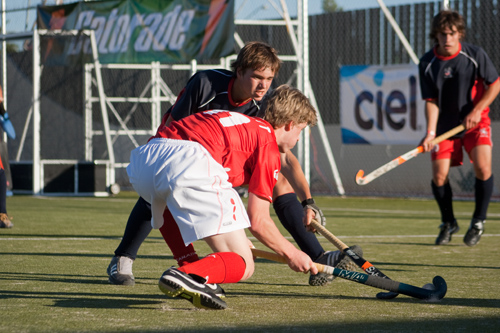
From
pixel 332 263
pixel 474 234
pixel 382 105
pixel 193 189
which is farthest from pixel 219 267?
pixel 382 105

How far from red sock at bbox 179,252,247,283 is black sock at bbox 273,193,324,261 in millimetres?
1077

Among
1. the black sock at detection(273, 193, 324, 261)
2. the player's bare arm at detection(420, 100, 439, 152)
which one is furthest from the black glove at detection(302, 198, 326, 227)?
the player's bare arm at detection(420, 100, 439, 152)

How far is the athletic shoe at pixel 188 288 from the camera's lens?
2.91m

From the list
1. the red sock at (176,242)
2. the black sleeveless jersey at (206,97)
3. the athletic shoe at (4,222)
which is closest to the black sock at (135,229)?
the red sock at (176,242)

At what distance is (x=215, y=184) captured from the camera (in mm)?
3113

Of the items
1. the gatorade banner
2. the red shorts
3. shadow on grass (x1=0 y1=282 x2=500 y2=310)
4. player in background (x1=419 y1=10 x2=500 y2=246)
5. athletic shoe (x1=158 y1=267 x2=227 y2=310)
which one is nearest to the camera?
athletic shoe (x1=158 y1=267 x2=227 y2=310)

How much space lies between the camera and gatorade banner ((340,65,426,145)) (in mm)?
12094

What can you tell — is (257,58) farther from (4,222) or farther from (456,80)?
(4,222)

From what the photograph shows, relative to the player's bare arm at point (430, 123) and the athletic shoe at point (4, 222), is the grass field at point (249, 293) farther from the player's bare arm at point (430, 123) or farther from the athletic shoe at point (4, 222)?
the player's bare arm at point (430, 123)

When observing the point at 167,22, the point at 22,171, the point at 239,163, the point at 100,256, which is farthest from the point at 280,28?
the point at 239,163

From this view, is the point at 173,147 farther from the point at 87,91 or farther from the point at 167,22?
the point at 87,91

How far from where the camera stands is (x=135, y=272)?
449cm

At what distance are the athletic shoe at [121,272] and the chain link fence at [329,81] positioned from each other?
9.39 metres

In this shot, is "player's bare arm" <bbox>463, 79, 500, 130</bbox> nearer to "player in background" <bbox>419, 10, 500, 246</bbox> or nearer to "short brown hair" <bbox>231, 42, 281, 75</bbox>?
"player in background" <bbox>419, 10, 500, 246</bbox>
